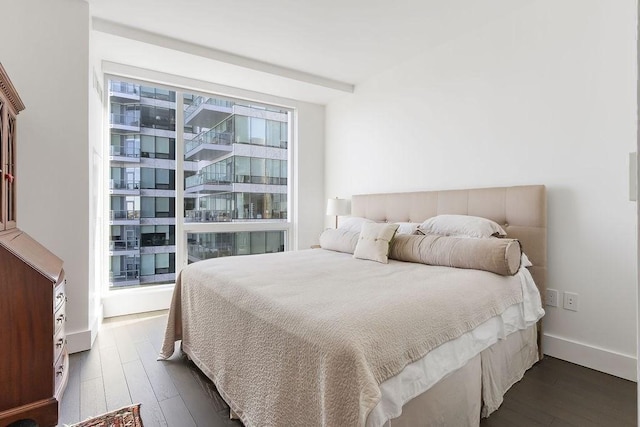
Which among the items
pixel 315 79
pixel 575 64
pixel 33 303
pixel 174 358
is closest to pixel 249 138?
pixel 315 79

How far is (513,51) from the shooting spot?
105 inches

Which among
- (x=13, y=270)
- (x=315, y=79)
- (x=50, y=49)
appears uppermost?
(x=315, y=79)

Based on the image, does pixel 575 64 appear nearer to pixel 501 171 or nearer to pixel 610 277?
pixel 501 171

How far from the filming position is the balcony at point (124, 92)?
3559 mm

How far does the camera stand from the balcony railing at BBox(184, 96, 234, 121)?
3963mm

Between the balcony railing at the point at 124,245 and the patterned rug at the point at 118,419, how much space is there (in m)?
2.19

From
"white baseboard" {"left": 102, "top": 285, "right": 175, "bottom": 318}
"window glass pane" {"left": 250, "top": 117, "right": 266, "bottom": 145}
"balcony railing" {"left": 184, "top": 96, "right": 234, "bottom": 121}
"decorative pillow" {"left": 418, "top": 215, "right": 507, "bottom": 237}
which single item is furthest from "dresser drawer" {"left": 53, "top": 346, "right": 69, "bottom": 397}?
"window glass pane" {"left": 250, "top": 117, "right": 266, "bottom": 145}

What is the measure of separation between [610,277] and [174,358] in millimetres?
2969

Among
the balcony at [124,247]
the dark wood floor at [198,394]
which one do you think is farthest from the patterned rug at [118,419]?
the balcony at [124,247]

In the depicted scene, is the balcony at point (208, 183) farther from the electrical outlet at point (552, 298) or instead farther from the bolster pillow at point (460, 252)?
the electrical outlet at point (552, 298)

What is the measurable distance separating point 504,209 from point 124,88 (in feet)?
12.5

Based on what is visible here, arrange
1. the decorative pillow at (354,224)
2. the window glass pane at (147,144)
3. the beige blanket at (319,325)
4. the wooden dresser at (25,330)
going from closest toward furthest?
the beige blanket at (319,325), the wooden dresser at (25,330), the decorative pillow at (354,224), the window glass pane at (147,144)

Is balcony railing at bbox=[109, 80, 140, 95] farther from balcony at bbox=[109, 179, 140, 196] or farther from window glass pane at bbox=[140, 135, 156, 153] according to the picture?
balcony at bbox=[109, 179, 140, 196]

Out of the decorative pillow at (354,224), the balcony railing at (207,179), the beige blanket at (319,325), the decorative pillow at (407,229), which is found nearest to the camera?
the beige blanket at (319,325)
